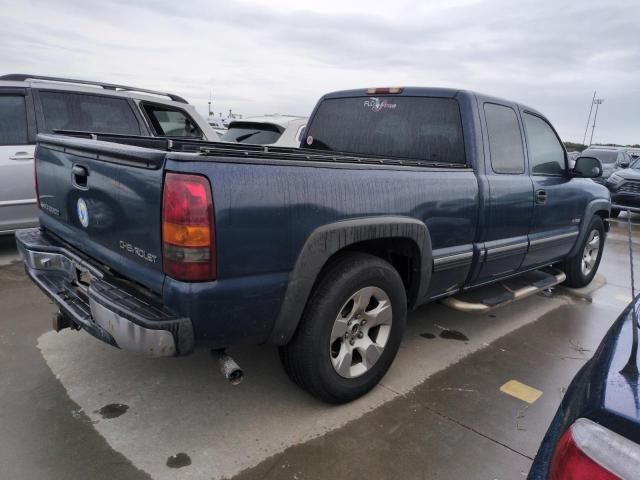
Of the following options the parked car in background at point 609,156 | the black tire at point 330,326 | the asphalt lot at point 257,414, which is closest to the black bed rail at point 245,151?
the black tire at point 330,326

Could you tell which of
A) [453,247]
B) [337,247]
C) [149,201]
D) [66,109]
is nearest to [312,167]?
[337,247]

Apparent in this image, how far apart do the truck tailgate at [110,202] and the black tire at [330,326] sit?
0.80 meters

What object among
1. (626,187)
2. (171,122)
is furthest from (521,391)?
(626,187)

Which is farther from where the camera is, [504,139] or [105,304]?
[504,139]

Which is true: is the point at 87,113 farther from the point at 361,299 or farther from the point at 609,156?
the point at 609,156

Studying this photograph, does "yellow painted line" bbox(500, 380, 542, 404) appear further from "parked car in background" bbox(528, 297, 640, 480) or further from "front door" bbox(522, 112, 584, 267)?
"parked car in background" bbox(528, 297, 640, 480)

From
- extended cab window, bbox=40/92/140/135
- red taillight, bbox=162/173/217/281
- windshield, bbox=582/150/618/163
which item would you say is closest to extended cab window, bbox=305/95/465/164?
red taillight, bbox=162/173/217/281

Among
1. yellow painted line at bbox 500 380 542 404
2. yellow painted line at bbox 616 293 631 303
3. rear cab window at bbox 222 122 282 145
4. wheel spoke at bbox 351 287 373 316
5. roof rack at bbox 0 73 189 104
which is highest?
roof rack at bbox 0 73 189 104

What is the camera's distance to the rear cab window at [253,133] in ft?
22.5

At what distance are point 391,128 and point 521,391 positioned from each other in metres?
2.17

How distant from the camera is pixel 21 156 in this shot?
506 cm

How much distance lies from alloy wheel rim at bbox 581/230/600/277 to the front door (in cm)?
61

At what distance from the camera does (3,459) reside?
2205mm

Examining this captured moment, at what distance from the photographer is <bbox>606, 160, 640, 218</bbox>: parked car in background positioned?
36.4 ft
